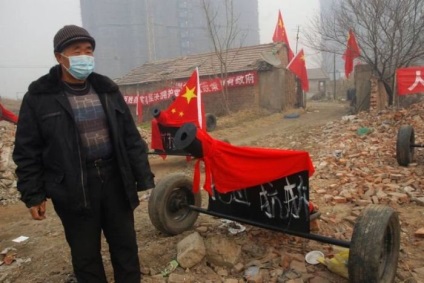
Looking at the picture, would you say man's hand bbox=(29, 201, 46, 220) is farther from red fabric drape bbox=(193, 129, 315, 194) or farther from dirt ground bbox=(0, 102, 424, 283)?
red fabric drape bbox=(193, 129, 315, 194)

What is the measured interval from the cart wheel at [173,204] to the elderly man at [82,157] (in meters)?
1.09

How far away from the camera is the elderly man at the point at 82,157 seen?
241 cm

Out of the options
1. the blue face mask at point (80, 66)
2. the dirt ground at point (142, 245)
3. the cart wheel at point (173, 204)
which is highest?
the blue face mask at point (80, 66)

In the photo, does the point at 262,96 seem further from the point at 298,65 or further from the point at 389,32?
the point at 389,32

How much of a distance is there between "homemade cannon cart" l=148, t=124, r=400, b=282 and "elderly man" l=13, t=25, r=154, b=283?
0.60m

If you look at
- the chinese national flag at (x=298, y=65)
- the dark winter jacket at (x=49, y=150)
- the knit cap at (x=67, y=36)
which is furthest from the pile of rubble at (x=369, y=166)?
the chinese national flag at (x=298, y=65)

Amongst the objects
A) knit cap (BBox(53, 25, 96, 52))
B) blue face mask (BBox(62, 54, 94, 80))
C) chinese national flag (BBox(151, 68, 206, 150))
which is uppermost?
knit cap (BBox(53, 25, 96, 52))

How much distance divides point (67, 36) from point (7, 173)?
6568mm

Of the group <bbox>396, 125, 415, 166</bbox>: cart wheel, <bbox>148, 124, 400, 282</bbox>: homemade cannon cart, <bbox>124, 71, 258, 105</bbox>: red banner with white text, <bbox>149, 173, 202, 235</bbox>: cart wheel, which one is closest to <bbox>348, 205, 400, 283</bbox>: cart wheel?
<bbox>148, 124, 400, 282</bbox>: homemade cannon cart

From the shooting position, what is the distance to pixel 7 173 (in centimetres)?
784

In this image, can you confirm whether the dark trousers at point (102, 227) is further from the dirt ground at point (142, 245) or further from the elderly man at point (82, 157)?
the dirt ground at point (142, 245)

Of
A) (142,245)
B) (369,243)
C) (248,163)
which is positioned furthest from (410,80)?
(142,245)

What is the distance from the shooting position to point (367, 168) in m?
6.64

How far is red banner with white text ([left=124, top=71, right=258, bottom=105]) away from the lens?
19.7 meters
